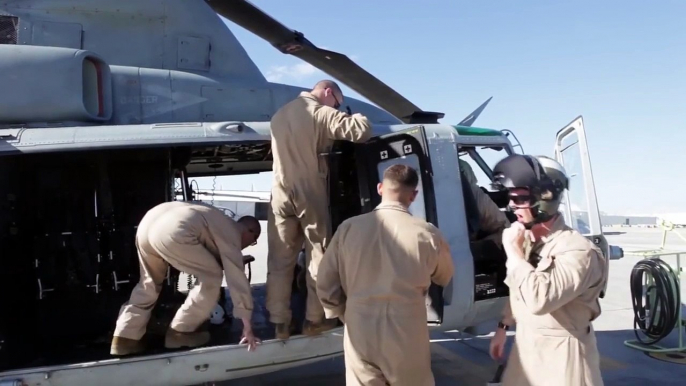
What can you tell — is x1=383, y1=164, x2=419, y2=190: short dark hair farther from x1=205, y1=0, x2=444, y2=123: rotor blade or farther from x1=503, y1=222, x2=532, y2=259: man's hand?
x1=205, y1=0, x2=444, y2=123: rotor blade

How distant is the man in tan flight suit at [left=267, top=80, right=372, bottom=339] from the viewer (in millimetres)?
3738

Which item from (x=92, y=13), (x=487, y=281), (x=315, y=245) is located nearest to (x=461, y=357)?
(x=487, y=281)

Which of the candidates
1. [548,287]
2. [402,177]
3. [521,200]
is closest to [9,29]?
[402,177]

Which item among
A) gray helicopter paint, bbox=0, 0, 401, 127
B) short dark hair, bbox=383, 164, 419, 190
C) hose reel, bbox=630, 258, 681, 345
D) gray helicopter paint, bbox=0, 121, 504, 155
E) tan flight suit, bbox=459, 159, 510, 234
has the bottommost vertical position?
hose reel, bbox=630, 258, 681, 345

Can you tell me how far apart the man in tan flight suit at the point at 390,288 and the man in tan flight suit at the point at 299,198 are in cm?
99

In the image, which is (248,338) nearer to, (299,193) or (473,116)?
(299,193)

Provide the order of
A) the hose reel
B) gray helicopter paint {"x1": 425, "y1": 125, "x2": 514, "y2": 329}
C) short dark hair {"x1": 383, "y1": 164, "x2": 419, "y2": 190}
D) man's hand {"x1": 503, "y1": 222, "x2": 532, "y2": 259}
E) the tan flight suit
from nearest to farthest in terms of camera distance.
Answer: man's hand {"x1": 503, "y1": 222, "x2": 532, "y2": 259}
short dark hair {"x1": 383, "y1": 164, "x2": 419, "y2": 190}
gray helicopter paint {"x1": 425, "y1": 125, "x2": 514, "y2": 329}
the tan flight suit
the hose reel

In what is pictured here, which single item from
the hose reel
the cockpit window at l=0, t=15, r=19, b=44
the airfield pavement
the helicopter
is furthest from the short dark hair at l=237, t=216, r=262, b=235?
the hose reel

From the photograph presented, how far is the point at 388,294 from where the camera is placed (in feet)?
8.64

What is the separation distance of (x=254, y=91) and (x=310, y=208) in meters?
1.67

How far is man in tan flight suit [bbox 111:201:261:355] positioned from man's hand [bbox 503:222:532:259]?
5.98 ft

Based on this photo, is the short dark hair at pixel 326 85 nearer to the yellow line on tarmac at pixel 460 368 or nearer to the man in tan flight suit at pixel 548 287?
the man in tan flight suit at pixel 548 287

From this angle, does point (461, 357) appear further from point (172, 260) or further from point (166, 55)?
point (166, 55)

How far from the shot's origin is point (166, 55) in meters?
4.88
